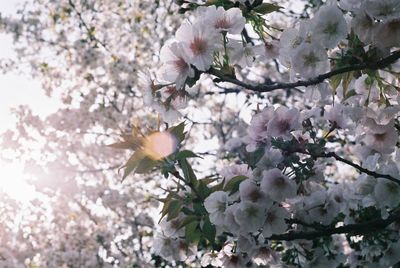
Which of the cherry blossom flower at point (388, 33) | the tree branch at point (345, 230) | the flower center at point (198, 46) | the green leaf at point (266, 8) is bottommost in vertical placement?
the tree branch at point (345, 230)

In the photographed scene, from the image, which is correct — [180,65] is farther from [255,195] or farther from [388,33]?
[388,33]

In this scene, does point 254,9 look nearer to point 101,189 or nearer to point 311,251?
point 311,251

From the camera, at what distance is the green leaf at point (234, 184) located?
240 centimetres

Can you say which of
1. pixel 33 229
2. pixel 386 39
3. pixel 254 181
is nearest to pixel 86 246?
pixel 33 229

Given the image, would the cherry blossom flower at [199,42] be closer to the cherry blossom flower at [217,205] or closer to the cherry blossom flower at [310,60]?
the cherry blossom flower at [310,60]

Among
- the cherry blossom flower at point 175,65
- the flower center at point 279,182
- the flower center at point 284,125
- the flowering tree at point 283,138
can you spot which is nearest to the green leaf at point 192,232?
the flowering tree at point 283,138

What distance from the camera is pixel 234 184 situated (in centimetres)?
241

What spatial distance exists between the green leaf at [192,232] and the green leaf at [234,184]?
26cm

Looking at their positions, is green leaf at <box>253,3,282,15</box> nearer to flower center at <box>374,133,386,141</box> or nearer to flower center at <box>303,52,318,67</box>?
flower center at <box>303,52,318,67</box>

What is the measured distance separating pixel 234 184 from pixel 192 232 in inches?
13.9

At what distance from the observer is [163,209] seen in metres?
2.57

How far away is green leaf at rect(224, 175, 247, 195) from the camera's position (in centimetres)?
240

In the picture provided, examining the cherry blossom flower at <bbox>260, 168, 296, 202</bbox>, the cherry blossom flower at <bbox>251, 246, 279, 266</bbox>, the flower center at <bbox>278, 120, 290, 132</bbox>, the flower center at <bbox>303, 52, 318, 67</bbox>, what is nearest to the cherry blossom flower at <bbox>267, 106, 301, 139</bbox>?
the flower center at <bbox>278, 120, 290, 132</bbox>

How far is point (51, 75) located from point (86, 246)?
4114mm
